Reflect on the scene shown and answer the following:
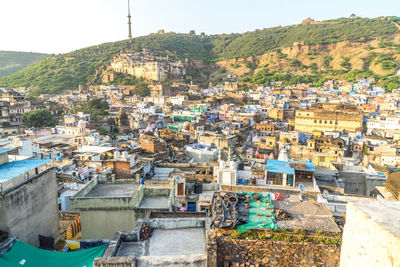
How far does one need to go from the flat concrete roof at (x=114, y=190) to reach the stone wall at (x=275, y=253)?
5149 mm

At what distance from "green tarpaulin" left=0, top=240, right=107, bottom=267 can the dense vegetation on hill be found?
64.0 metres

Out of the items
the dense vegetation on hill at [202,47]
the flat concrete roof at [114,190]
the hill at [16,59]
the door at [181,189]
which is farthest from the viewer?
the hill at [16,59]

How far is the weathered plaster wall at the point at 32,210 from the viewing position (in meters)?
6.62

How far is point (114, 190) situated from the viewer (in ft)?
31.0

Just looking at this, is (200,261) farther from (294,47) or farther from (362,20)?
(362,20)

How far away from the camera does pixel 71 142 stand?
75.3 ft

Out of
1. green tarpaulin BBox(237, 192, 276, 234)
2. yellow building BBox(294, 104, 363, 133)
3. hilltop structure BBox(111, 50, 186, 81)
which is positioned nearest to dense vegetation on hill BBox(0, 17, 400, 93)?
hilltop structure BBox(111, 50, 186, 81)

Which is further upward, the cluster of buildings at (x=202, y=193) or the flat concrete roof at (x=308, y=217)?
the flat concrete roof at (x=308, y=217)

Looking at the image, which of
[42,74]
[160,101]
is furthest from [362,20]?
[42,74]

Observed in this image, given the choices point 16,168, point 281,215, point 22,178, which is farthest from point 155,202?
point 281,215

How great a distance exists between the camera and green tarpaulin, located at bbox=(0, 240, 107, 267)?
A: 19.5 feet

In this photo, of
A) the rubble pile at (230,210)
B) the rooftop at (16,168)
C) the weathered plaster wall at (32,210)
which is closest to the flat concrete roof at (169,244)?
the rubble pile at (230,210)

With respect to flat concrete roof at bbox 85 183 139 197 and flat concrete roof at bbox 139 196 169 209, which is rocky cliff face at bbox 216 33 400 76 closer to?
flat concrete roof at bbox 139 196 169 209

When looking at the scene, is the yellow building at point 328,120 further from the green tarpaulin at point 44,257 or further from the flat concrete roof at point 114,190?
the green tarpaulin at point 44,257
